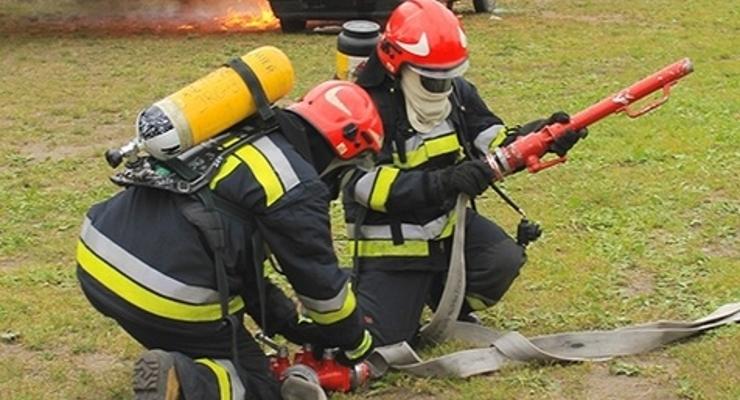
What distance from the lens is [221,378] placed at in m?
3.76

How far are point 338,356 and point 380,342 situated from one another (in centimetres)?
33

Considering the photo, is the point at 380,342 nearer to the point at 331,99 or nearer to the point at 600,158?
the point at 331,99

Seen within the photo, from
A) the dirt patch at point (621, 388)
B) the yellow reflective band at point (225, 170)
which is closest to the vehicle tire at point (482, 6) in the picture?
the dirt patch at point (621, 388)

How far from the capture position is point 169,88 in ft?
34.7

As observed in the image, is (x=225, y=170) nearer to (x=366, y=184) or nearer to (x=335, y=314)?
(x=335, y=314)

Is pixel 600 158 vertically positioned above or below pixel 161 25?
above

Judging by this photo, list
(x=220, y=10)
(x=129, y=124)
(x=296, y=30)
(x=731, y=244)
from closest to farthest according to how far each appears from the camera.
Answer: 1. (x=731, y=244)
2. (x=129, y=124)
3. (x=296, y=30)
4. (x=220, y=10)

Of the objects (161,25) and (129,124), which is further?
(161,25)

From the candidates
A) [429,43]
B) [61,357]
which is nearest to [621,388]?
[429,43]

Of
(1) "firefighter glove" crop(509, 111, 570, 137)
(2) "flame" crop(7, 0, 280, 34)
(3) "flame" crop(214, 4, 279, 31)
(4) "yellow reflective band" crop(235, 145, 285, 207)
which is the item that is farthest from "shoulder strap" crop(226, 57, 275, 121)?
(3) "flame" crop(214, 4, 279, 31)

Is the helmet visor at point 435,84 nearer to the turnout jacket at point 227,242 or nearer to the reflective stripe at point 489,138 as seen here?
the reflective stripe at point 489,138

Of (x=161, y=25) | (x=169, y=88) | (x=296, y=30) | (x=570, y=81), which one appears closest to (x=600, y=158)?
(x=570, y=81)

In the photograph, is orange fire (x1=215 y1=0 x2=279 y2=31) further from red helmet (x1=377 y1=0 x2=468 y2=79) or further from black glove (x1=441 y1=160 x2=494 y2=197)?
black glove (x1=441 y1=160 x2=494 y2=197)

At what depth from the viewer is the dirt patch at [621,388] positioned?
13.4 feet
